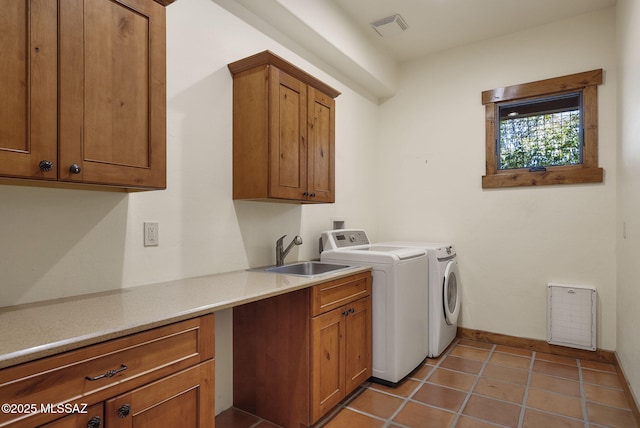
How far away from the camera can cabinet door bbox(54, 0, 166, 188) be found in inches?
49.7

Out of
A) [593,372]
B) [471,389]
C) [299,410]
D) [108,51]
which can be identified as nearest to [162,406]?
[299,410]

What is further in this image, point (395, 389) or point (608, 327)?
point (608, 327)

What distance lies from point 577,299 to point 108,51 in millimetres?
3634

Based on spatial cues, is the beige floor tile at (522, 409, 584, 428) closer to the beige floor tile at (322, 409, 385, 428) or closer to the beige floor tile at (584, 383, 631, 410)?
the beige floor tile at (584, 383, 631, 410)

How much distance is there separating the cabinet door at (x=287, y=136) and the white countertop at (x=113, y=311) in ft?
1.98

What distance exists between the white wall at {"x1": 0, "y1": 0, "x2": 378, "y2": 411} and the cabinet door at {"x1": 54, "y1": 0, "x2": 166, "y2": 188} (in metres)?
0.35

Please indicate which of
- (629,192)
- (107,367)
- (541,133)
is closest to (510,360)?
(629,192)

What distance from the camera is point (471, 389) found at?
2.49 m

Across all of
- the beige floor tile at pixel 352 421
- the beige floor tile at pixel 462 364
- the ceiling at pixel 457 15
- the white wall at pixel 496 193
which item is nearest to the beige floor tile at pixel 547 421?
the beige floor tile at pixel 462 364

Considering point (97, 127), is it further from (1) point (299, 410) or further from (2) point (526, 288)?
(2) point (526, 288)

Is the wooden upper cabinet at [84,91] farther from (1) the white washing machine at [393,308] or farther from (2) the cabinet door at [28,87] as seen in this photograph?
(1) the white washing machine at [393,308]

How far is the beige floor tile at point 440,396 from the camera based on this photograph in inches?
89.9

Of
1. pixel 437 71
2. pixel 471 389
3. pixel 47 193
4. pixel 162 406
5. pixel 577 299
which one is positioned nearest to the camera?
pixel 162 406

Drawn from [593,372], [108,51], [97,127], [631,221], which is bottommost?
[593,372]
